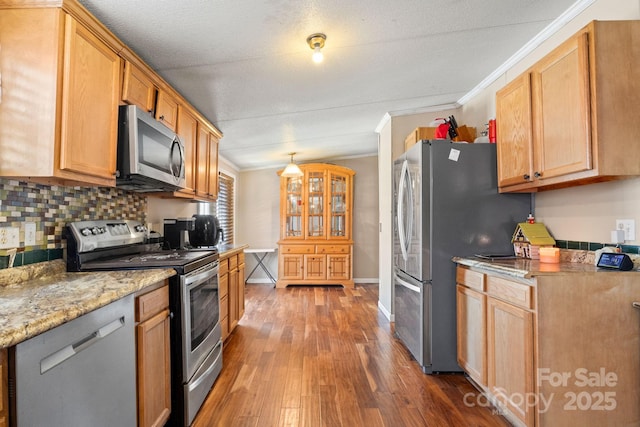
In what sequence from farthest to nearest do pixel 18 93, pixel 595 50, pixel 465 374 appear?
pixel 465 374, pixel 595 50, pixel 18 93

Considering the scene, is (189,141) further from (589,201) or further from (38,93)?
(589,201)

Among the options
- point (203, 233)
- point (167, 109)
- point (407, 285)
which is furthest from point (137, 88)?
point (407, 285)

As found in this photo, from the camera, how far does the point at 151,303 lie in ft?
5.11

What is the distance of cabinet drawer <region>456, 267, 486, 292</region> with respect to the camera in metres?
2.02

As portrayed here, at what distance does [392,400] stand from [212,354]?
1.25m

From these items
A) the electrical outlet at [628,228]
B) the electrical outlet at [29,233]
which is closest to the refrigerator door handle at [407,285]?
the electrical outlet at [628,228]

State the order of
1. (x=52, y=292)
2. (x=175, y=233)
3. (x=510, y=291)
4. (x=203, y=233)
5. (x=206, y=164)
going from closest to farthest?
1. (x=52, y=292)
2. (x=510, y=291)
3. (x=175, y=233)
4. (x=203, y=233)
5. (x=206, y=164)

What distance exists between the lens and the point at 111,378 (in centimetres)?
124

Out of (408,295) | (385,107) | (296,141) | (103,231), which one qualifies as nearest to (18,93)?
(103,231)

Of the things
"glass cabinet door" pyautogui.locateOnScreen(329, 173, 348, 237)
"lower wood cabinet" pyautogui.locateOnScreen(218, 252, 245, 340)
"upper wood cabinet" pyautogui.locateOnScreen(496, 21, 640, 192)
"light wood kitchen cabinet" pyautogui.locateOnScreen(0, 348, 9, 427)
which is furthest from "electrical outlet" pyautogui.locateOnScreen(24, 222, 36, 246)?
"glass cabinet door" pyautogui.locateOnScreen(329, 173, 348, 237)

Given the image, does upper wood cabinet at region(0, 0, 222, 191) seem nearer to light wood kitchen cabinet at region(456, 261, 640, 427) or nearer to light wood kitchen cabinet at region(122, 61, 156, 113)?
light wood kitchen cabinet at region(122, 61, 156, 113)

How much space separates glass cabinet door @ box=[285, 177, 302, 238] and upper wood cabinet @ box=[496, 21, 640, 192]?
13.1ft

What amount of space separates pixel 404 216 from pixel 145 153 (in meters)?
2.04

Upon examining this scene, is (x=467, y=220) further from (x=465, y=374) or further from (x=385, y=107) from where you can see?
(x=385, y=107)
